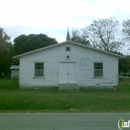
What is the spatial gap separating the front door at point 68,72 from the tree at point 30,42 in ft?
126

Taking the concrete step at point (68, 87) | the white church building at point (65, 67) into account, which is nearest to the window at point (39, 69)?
the white church building at point (65, 67)

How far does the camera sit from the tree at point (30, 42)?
6256cm

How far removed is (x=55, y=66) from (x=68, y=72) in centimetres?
132

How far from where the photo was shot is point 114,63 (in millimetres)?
25062

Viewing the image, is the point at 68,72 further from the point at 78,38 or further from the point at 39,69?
the point at 78,38

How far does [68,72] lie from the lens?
24.6 metres

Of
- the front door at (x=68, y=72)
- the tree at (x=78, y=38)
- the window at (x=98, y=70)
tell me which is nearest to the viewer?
the front door at (x=68, y=72)

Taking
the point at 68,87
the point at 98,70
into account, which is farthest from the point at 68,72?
the point at 98,70
